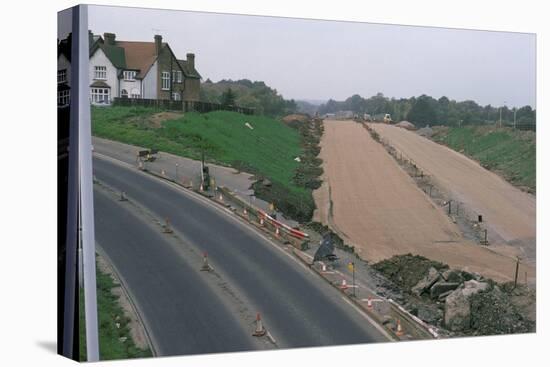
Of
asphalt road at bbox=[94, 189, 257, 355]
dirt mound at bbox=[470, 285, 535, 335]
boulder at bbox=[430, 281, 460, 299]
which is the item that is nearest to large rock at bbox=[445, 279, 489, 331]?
dirt mound at bbox=[470, 285, 535, 335]

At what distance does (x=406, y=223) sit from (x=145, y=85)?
6.95 m

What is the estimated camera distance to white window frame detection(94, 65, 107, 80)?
701 inches

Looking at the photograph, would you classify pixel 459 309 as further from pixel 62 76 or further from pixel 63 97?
pixel 62 76

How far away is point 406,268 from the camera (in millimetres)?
20109

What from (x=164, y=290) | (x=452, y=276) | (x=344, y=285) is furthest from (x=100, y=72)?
(x=452, y=276)

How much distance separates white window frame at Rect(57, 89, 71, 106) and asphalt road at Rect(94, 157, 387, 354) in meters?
1.42

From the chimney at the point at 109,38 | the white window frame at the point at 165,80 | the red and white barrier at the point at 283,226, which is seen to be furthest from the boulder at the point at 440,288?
the chimney at the point at 109,38

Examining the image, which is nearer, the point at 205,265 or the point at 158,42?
the point at 205,265

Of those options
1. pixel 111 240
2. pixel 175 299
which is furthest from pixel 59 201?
pixel 175 299

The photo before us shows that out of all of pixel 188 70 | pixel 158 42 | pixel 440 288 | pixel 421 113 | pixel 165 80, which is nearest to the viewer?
pixel 158 42

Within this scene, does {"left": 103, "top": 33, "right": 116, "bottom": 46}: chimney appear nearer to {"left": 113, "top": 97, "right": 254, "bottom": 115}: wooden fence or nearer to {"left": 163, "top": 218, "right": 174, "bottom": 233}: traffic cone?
{"left": 113, "top": 97, "right": 254, "bottom": 115}: wooden fence

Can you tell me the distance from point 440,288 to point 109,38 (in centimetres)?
949

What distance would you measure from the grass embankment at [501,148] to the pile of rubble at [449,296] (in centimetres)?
307

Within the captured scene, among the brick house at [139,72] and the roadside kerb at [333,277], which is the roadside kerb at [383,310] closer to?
the roadside kerb at [333,277]
